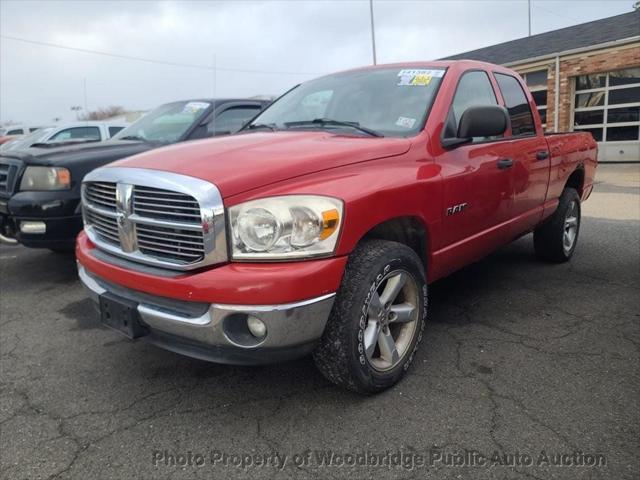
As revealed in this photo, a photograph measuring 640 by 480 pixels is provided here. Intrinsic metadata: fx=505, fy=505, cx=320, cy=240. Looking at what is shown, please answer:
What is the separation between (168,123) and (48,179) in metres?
1.59

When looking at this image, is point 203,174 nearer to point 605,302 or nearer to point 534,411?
point 534,411

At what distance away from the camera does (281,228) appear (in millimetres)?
2193

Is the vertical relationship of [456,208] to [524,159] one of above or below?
below

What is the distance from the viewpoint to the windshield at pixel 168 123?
5.38 meters

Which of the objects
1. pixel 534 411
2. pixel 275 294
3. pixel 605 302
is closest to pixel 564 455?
pixel 534 411

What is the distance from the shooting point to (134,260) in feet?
8.25

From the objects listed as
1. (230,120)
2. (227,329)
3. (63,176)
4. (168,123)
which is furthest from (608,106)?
(227,329)

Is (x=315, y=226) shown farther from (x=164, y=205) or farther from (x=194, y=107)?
(x=194, y=107)

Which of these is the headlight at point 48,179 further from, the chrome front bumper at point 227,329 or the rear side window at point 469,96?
the rear side window at point 469,96

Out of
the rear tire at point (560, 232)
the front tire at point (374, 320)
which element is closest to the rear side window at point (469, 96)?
the front tire at point (374, 320)

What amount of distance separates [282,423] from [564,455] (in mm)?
1265

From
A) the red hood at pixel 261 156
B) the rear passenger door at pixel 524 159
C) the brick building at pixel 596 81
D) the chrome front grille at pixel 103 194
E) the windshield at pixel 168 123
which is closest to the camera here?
the red hood at pixel 261 156

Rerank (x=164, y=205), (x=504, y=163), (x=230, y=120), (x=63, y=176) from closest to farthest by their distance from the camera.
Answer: (x=164, y=205) < (x=504, y=163) < (x=63, y=176) < (x=230, y=120)

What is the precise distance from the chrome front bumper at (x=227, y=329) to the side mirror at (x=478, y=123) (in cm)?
146
